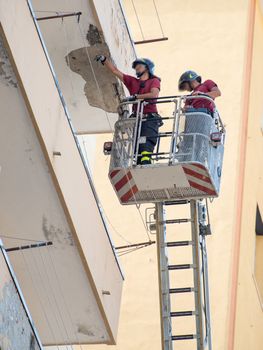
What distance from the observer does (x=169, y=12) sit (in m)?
26.1

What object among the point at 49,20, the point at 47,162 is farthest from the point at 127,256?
the point at 47,162

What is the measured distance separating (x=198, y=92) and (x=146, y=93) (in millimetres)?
699

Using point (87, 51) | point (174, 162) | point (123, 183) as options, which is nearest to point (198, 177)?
point (174, 162)

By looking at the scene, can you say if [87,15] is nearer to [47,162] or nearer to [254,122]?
[47,162]

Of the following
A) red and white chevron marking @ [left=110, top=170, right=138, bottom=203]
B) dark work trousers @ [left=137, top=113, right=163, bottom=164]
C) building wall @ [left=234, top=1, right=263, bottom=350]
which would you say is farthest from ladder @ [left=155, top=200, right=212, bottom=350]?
building wall @ [left=234, top=1, right=263, bottom=350]

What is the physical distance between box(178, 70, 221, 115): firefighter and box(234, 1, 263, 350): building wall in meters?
7.16

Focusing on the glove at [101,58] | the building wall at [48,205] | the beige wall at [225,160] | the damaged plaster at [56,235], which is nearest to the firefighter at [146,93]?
the glove at [101,58]

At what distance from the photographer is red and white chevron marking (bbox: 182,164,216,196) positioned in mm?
15208

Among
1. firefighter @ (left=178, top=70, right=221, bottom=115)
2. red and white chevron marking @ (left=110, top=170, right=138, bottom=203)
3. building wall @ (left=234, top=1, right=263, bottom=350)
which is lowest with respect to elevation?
red and white chevron marking @ (left=110, top=170, right=138, bottom=203)

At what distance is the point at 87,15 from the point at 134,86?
3.90 ft

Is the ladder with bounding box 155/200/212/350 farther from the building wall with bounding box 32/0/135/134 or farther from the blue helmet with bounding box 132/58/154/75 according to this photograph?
the building wall with bounding box 32/0/135/134

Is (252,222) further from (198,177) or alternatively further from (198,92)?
(198,177)

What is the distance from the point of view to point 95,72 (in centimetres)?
1747

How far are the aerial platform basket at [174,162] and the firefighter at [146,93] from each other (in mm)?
95
